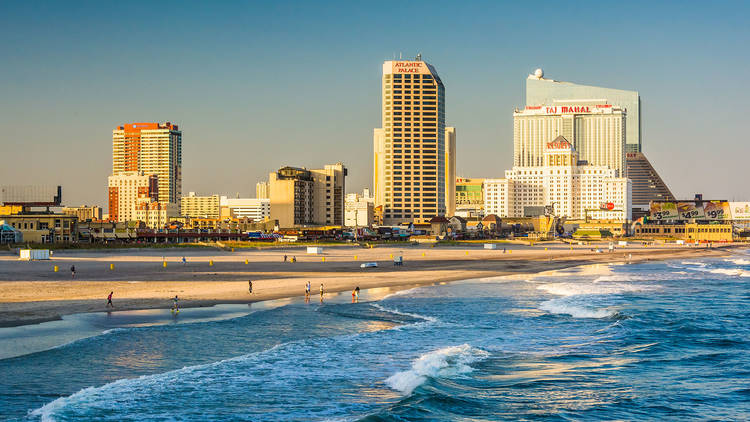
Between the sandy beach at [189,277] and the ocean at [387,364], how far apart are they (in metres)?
5.73

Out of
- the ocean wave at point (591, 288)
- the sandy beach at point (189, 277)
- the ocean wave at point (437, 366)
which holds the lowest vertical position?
the ocean wave at point (437, 366)

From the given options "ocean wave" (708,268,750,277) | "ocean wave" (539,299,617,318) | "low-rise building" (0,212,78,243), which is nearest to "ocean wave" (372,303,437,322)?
"ocean wave" (539,299,617,318)

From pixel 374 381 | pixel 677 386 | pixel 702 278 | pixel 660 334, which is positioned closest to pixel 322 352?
pixel 374 381

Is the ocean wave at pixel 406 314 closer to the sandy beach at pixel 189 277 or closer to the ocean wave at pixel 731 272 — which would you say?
the sandy beach at pixel 189 277

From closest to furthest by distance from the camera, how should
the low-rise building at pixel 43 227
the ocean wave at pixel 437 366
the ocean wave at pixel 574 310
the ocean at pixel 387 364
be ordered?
the ocean at pixel 387 364 < the ocean wave at pixel 437 366 < the ocean wave at pixel 574 310 < the low-rise building at pixel 43 227

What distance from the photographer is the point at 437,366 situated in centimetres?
3525

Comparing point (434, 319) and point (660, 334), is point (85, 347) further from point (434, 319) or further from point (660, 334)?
point (660, 334)

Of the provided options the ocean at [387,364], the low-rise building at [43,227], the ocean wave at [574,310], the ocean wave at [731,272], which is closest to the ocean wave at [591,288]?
the ocean wave at [574,310]

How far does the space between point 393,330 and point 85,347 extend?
1837 centimetres

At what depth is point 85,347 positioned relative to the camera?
Result: 122ft

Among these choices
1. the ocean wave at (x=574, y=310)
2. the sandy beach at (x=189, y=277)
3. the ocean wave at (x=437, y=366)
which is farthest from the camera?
the ocean wave at (x=574, y=310)

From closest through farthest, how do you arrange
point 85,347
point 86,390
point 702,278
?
point 86,390
point 85,347
point 702,278

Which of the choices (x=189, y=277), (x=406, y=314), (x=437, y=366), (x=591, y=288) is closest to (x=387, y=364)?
(x=437, y=366)

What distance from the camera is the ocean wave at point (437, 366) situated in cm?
3238
